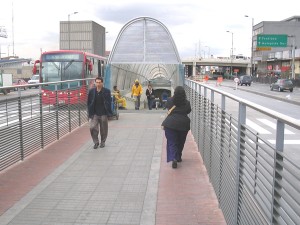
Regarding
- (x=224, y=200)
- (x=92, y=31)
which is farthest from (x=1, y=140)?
(x=92, y=31)

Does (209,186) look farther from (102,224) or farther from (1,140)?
(1,140)

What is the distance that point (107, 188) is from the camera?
264 inches

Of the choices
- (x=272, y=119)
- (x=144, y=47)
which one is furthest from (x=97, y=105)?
(x=144, y=47)

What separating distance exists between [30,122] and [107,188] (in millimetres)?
3317

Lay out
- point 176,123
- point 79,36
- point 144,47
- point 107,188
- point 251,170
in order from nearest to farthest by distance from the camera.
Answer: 1. point 251,170
2. point 107,188
3. point 176,123
4. point 144,47
5. point 79,36

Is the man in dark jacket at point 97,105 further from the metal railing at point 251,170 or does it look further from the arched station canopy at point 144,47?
the arched station canopy at point 144,47

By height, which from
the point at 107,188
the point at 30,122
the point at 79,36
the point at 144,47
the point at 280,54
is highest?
the point at 79,36

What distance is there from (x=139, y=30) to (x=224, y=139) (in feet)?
53.1

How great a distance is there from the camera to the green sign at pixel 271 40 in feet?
194

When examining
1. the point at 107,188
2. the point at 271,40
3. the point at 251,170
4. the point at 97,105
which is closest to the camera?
the point at 251,170

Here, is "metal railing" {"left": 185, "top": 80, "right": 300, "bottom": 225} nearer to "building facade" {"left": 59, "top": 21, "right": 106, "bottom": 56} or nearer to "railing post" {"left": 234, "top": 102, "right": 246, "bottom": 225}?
"railing post" {"left": 234, "top": 102, "right": 246, "bottom": 225}

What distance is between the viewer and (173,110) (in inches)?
325

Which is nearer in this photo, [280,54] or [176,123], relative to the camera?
[176,123]

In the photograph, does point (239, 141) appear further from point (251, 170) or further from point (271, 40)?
point (271, 40)
